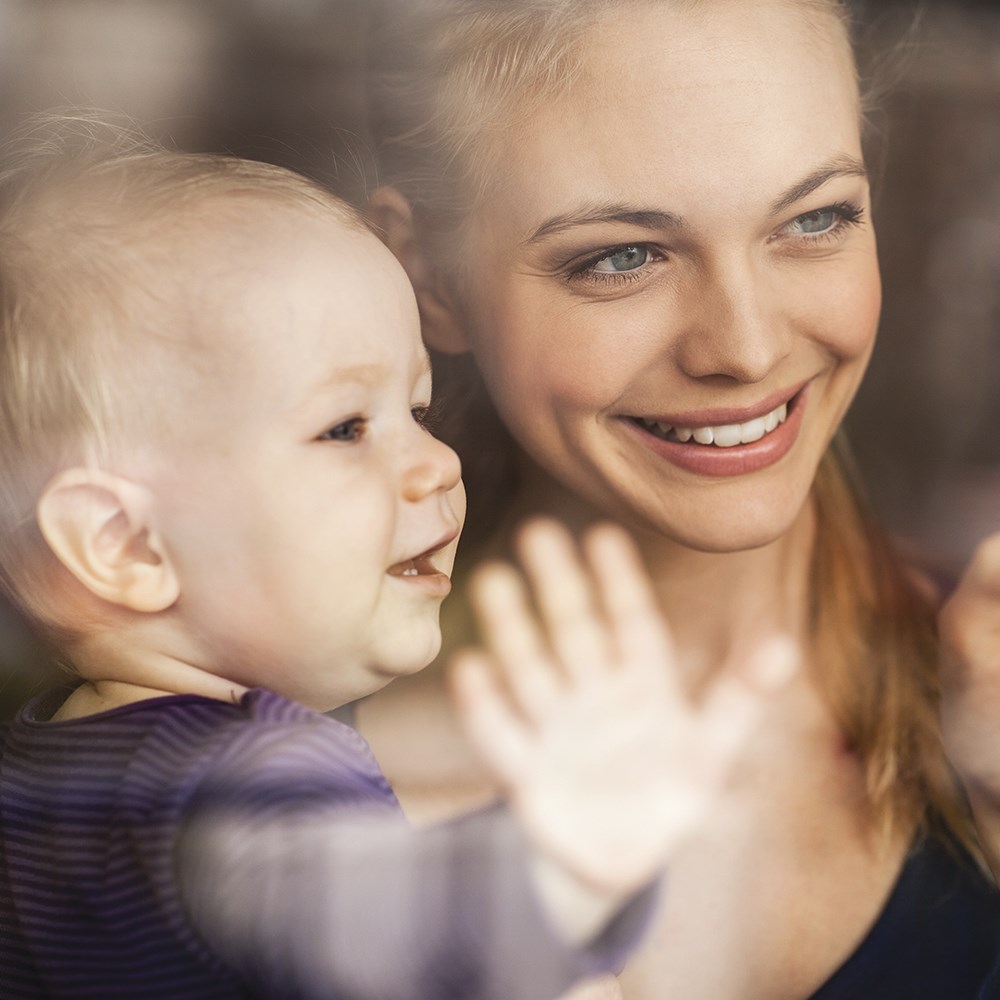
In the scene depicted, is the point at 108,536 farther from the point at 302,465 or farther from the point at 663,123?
the point at 663,123

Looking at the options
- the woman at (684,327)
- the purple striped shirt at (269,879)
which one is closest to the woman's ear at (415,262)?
the woman at (684,327)

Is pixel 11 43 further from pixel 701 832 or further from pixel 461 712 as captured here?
pixel 701 832

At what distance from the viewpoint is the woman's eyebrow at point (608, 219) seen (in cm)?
62

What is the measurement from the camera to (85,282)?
1.76ft

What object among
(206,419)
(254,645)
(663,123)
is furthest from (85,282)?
(663,123)

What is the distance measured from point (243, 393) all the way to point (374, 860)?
0.73 feet

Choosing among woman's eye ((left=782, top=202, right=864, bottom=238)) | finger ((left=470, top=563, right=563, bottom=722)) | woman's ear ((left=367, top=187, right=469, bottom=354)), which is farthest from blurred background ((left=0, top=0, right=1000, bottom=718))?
finger ((left=470, top=563, right=563, bottom=722))

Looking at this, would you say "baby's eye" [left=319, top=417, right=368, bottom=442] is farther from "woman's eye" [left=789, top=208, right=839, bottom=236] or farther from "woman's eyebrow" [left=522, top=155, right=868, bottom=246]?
"woman's eye" [left=789, top=208, right=839, bottom=236]

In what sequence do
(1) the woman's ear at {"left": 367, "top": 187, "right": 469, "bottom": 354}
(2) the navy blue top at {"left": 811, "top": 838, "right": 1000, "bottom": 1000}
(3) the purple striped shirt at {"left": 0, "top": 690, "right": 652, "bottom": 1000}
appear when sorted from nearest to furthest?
(3) the purple striped shirt at {"left": 0, "top": 690, "right": 652, "bottom": 1000} → (1) the woman's ear at {"left": 367, "top": 187, "right": 469, "bottom": 354} → (2) the navy blue top at {"left": 811, "top": 838, "right": 1000, "bottom": 1000}

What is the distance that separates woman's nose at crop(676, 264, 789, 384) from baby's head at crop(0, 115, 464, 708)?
16 centimetres

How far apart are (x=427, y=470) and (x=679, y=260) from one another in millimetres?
A: 183

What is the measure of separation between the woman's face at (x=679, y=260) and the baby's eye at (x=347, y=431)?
12cm

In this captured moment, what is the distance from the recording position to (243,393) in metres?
0.54

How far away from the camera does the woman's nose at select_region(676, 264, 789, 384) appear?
2.07 feet
